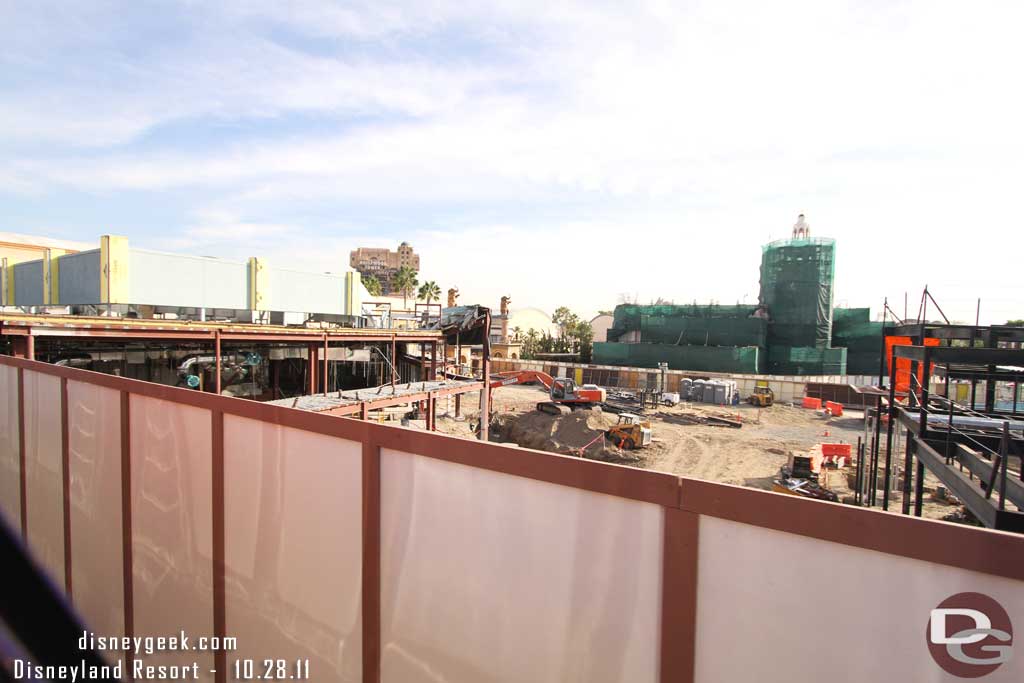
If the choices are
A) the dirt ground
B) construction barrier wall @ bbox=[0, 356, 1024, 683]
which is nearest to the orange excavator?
the dirt ground

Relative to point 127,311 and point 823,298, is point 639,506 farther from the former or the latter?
point 823,298

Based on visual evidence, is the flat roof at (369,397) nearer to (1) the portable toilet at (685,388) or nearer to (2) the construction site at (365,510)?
(2) the construction site at (365,510)

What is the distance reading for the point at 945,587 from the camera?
1521 mm

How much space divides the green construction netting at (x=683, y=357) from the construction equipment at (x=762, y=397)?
1539cm

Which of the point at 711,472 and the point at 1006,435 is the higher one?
the point at 1006,435

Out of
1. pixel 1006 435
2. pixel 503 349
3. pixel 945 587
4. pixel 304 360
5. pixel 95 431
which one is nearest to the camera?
pixel 945 587

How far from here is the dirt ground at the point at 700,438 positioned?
25.3 metres

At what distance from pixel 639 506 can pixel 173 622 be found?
390 centimetres

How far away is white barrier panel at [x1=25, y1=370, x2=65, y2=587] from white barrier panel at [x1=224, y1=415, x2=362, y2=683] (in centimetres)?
345

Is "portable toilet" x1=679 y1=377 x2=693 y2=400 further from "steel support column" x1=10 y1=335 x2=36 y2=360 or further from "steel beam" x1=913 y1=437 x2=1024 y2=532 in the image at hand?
"steel support column" x1=10 y1=335 x2=36 y2=360

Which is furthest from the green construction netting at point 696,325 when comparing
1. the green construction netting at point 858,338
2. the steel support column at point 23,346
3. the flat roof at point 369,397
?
the steel support column at point 23,346

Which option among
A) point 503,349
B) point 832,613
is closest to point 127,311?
point 832,613

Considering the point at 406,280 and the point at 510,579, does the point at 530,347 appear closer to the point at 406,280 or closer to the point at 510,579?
the point at 406,280

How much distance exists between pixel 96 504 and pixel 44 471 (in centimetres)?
173
